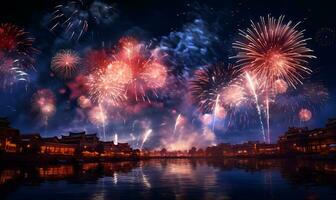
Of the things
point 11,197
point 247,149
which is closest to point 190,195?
point 11,197

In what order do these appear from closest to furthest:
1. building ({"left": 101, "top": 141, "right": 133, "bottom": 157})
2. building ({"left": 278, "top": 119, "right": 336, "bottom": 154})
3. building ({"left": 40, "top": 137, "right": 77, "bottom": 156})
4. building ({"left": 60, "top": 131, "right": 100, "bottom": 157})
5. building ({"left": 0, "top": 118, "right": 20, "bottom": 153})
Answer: building ({"left": 0, "top": 118, "right": 20, "bottom": 153}) → building ({"left": 40, "top": 137, "right": 77, "bottom": 156}) → building ({"left": 278, "top": 119, "right": 336, "bottom": 154}) → building ({"left": 60, "top": 131, "right": 100, "bottom": 157}) → building ({"left": 101, "top": 141, "right": 133, "bottom": 157})

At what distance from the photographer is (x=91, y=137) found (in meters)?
118

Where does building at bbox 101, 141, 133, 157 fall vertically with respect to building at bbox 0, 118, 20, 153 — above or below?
below

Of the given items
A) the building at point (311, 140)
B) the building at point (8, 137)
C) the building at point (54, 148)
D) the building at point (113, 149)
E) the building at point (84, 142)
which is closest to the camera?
the building at point (8, 137)

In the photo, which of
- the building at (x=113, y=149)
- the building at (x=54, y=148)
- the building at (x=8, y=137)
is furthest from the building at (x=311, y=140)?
the building at (x=8, y=137)

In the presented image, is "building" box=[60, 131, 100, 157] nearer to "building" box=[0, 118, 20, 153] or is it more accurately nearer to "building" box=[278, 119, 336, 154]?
"building" box=[0, 118, 20, 153]

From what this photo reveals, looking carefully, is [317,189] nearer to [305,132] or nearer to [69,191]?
[69,191]

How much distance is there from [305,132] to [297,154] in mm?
11637

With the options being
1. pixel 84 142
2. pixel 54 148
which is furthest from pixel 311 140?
pixel 54 148

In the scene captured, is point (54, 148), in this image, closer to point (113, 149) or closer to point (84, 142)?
point (84, 142)

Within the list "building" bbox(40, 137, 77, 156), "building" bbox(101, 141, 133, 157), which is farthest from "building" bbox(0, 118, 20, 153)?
"building" bbox(101, 141, 133, 157)

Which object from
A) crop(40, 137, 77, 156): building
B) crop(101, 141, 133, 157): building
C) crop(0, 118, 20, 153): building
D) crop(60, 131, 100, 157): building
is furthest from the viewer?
crop(101, 141, 133, 157): building

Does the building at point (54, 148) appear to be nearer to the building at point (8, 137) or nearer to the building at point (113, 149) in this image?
the building at point (8, 137)

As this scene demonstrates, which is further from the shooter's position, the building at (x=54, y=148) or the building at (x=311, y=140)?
the building at (x=311, y=140)
